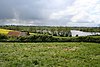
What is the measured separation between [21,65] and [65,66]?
421 centimetres

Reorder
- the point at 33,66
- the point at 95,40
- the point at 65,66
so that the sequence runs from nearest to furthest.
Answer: the point at 33,66
the point at 65,66
the point at 95,40

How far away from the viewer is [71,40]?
65312 millimetres

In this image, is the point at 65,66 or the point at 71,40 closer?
the point at 65,66

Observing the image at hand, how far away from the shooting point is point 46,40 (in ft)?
210

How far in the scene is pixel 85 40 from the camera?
212ft

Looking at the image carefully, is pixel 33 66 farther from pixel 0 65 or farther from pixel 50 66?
pixel 0 65

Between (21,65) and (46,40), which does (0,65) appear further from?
(46,40)

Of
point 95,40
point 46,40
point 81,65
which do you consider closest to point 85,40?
point 95,40

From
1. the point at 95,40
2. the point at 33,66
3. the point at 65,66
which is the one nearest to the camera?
the point at 33,66

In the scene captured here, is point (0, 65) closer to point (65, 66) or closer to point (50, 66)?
point (50, 66)

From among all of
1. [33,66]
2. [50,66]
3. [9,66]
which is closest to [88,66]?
[50,66]

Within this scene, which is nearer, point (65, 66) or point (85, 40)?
point (65, 66)

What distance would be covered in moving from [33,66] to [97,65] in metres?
6.16

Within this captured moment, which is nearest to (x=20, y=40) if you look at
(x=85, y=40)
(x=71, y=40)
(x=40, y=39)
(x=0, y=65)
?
(x=40, y=39)
